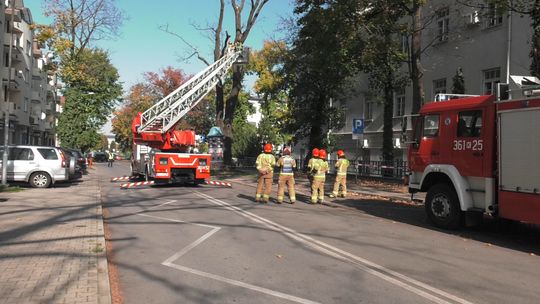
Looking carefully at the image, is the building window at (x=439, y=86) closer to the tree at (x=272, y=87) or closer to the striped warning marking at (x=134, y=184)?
the tree at (x=272, y=87)

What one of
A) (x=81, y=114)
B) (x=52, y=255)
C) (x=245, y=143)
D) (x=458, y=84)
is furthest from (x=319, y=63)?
(x=81, y=114)

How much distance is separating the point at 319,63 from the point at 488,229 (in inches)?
560

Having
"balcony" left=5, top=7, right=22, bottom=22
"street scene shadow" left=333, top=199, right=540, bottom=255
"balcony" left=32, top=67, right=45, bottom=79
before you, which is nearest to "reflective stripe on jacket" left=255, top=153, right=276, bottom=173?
"street scene shadow" left=333, top=199, right=540, bottom=255

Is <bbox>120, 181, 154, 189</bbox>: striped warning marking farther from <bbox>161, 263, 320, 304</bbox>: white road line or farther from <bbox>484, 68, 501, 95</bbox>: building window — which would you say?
<bbox>484, 68, 501, 95</bbox>: building window

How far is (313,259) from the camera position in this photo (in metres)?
7.75

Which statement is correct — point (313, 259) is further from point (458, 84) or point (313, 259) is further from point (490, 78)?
point (490, 78)

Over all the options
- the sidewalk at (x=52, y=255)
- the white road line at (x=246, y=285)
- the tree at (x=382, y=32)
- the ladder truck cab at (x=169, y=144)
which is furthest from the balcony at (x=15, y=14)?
the white road line at (x=246, y=285)

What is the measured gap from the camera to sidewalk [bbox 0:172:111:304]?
550 centimetres

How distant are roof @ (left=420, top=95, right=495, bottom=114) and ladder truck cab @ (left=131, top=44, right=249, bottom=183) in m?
11.5

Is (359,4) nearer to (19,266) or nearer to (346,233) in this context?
(346,233)

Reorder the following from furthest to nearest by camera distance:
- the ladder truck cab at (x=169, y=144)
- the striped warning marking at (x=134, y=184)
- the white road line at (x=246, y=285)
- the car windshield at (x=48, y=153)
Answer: the striped warning marking at (x=134, y=184)
the ladder truck cab at (x=169, y=144)
the car windshield at (x=48, y=153)
the white road line at (x=246, y=285)

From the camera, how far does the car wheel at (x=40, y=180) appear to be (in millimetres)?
20062

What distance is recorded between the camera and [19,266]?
262 inches

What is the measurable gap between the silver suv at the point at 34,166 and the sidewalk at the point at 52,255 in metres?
7.11
